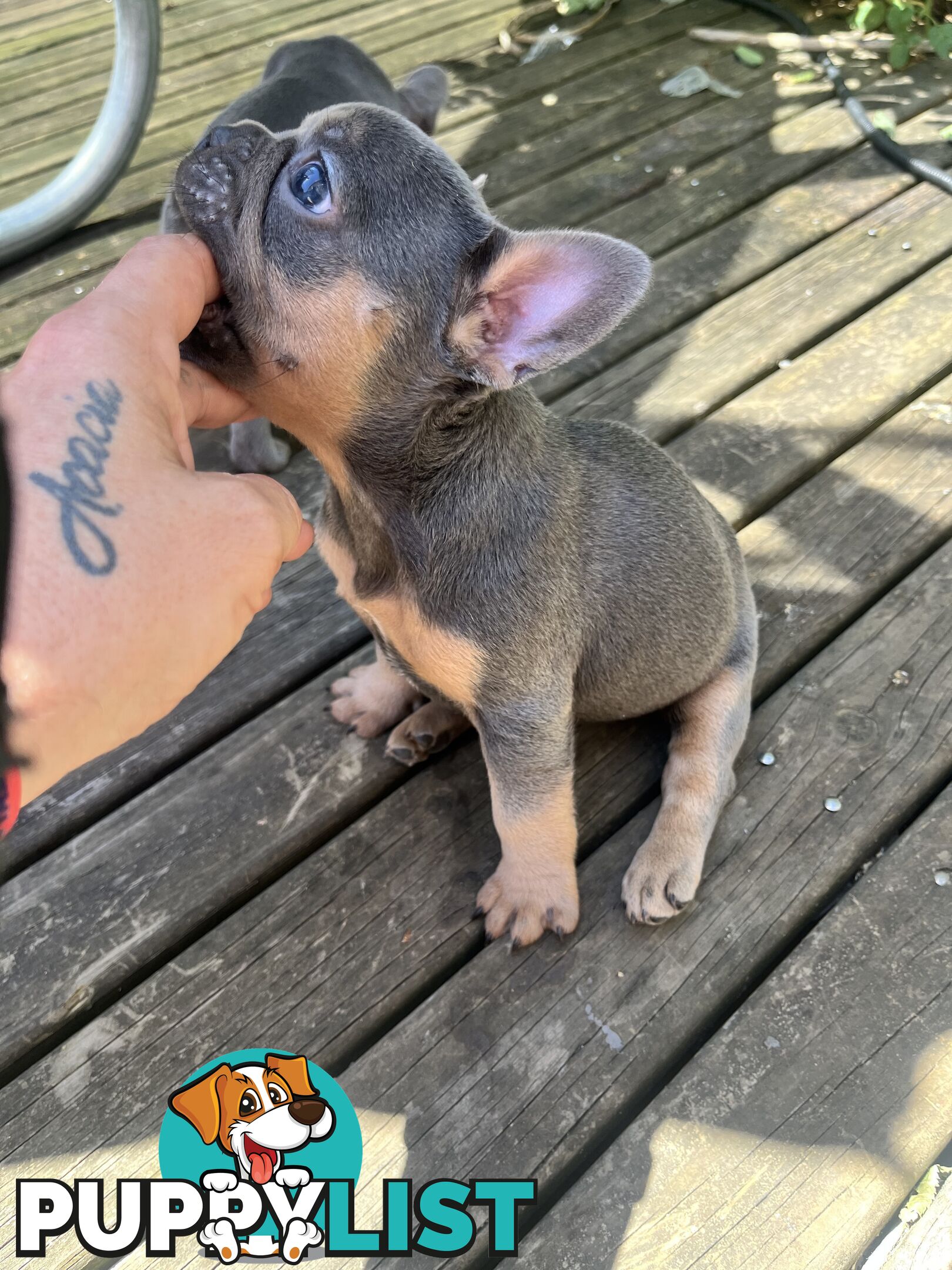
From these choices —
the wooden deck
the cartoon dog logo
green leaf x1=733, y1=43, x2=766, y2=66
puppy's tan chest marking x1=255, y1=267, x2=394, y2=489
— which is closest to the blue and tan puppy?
puppy's tan chest marking x1=255, y1=267, x2=394, y2=489

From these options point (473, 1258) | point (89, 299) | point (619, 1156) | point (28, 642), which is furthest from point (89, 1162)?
point (89, 299)

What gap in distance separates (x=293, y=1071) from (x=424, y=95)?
190 inches

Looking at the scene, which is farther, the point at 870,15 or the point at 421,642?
the point at 870,15

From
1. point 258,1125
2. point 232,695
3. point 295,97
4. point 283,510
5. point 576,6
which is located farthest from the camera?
point 576,6

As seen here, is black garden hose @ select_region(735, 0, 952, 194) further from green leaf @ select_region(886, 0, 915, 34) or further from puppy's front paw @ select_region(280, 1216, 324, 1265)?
puppy's front paw @ select_region(280, 1216, 324, 1265)

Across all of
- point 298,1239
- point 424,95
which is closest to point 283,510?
point 298,1239

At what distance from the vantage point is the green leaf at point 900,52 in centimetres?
670

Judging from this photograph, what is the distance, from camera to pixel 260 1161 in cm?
244

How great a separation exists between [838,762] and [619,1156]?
1.48m

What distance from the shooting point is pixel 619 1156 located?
245cm

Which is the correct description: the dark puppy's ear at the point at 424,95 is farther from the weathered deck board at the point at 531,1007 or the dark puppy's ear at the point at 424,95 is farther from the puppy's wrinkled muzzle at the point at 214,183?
the weathered deck board at the point at 531,1007

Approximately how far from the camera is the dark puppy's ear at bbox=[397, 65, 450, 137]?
507cm

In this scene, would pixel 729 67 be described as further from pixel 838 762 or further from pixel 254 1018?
pixel 254 1018

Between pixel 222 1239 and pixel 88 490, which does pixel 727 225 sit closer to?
pixel 88 490
